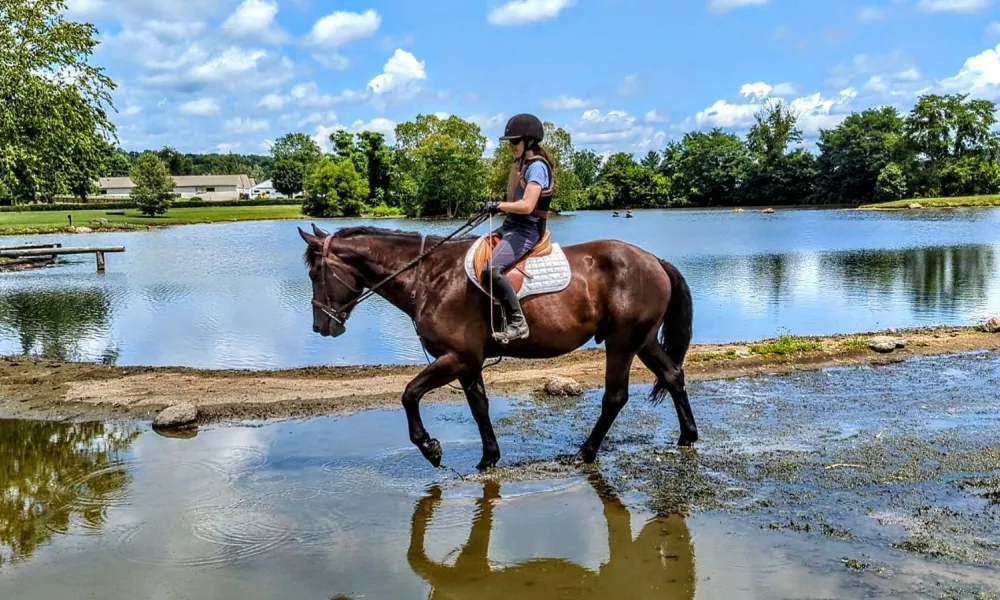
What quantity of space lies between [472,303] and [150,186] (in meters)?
93.3

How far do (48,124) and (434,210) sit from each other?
77.1 m

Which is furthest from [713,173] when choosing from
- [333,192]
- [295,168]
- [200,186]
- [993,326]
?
[993,326]

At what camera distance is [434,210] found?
96188mm

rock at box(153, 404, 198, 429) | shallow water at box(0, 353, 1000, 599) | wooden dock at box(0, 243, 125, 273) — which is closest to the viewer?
shallow water at box(0, 353, 1000, 599)

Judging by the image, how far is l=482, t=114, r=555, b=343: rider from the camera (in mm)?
7141

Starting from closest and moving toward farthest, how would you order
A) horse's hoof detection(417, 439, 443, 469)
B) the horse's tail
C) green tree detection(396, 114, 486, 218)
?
horse's hoof detection(417, 439, 443, 469), the horse's tail, green tree detection(396, 114, 486, 218)

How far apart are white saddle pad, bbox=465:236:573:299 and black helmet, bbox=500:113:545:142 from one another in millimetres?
1102

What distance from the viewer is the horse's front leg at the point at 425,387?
7.39 metres

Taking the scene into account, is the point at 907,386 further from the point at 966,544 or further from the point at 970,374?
the point at 966,544

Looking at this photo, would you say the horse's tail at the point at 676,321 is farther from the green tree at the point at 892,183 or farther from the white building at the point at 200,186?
the white building at the point at 200,186

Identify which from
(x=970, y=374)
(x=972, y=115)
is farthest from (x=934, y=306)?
(x=972, y=115)

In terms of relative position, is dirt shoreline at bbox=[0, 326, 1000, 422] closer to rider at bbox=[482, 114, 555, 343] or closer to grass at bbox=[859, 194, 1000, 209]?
rider at bbox=[482, 114, 555, 343]

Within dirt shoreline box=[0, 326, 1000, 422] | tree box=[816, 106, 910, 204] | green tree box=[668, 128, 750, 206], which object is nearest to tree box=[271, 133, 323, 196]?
green tree box=[668, 128, 750, 206]

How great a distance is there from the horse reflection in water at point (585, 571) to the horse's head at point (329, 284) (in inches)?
96.0
